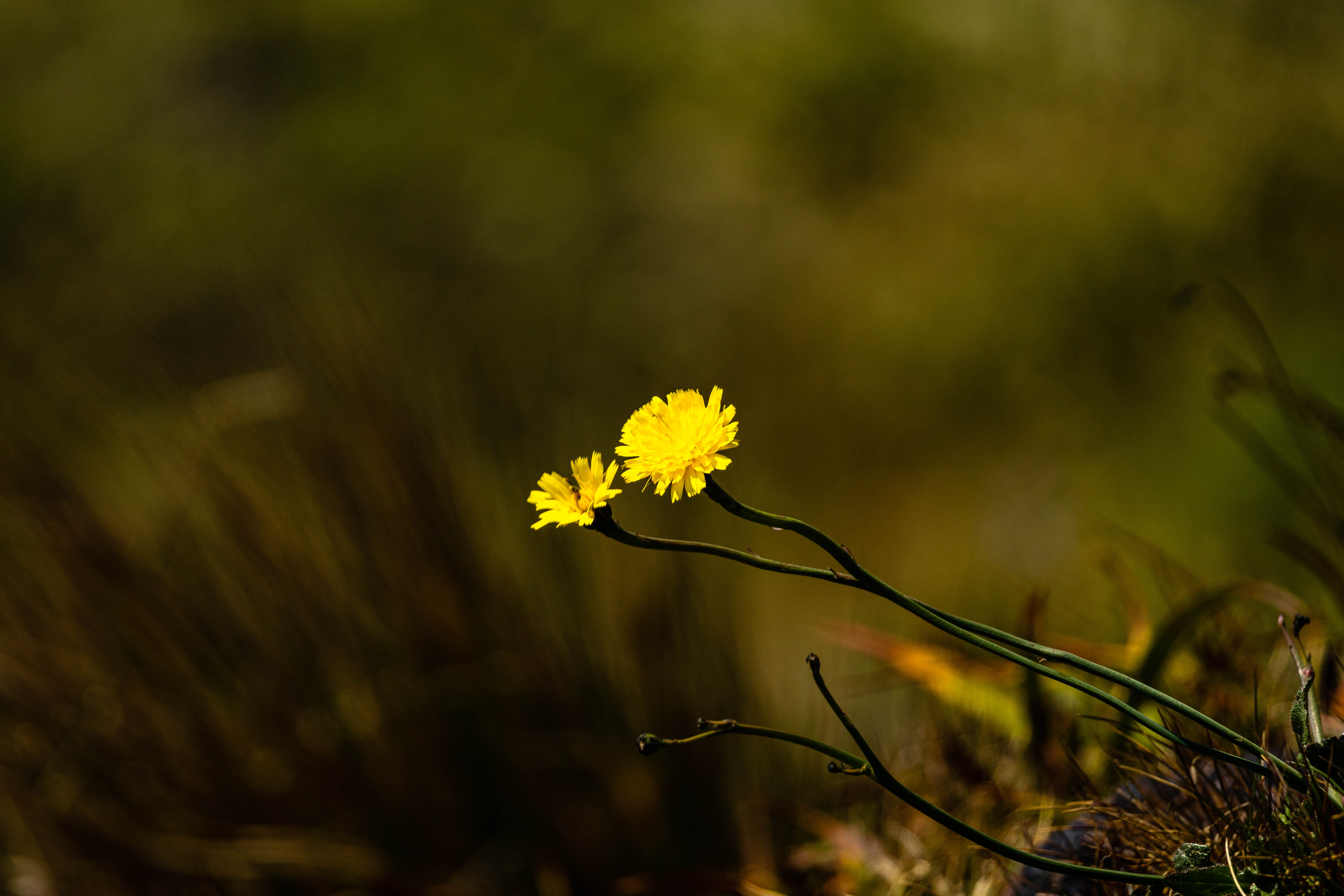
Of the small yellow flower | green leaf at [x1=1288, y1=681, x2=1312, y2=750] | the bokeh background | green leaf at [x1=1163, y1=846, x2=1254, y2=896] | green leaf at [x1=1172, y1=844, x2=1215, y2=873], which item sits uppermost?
the bokeh background

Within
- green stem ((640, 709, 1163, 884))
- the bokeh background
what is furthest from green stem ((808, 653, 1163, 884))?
the bokeh background

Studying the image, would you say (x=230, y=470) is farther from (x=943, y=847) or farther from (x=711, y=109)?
(x=711, y=109)

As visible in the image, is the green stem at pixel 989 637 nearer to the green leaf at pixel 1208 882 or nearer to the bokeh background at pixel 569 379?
the green leaf at pixel 1208 882

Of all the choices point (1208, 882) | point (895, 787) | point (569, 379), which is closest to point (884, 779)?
point (895, 787)

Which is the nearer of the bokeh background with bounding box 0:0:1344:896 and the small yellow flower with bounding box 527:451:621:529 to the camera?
the small yellow flower with bounding box 527:451:621:529

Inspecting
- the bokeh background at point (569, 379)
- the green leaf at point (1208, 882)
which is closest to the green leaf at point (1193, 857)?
the green leaf at point (1208, 882)

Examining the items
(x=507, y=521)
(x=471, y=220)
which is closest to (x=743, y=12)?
(x=471, y=220)

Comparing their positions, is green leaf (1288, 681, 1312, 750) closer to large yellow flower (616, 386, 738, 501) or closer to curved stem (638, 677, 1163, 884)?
curved stem (638, 677, 1163, 884)
